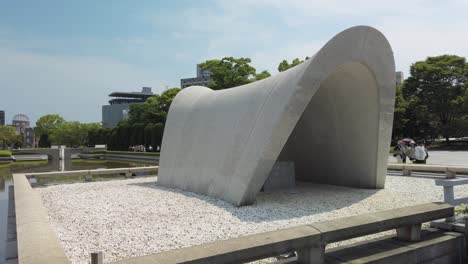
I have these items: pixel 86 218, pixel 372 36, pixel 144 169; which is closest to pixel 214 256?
pixel 86 218

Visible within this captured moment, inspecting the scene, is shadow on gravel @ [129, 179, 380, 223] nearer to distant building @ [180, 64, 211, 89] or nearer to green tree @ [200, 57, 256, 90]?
green tree @ [200, 57, 256, 90]

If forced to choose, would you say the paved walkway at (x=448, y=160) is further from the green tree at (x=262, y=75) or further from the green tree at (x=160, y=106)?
the green tree at (x=160, y=106)

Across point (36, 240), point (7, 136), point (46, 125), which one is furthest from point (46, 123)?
point (36, 240)

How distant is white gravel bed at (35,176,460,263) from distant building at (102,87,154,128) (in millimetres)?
115243

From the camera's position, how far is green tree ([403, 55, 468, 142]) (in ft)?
121

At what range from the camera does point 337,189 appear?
10.5 meters

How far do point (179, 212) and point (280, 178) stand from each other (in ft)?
13.4

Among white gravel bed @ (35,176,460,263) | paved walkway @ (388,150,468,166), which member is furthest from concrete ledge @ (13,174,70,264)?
paved walkway @ (388,150,468,166)

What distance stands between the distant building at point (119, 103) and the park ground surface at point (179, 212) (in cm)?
11535

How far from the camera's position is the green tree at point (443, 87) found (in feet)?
121

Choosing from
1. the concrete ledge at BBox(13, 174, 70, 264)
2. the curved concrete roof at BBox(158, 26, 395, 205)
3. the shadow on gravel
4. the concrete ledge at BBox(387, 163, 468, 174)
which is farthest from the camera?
the concrete ledge at BBox(387, 163, 468, 174)

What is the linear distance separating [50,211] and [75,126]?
66270 millimetres

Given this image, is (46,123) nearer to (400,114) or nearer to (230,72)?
(230,72)

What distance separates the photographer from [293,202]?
8688 mm
